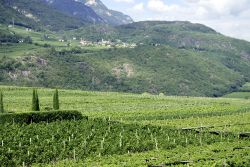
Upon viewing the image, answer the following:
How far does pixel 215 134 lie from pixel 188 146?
41.8 ft

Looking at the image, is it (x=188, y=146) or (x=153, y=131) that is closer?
(x=188, y=146)

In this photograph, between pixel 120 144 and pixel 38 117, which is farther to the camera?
pixel 38 117

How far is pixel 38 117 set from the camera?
69125 mm

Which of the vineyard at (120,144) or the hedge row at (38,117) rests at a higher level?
the hedge row at (38,117)

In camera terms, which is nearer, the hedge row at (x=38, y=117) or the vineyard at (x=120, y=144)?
the vineyard at (x=120, y=144)

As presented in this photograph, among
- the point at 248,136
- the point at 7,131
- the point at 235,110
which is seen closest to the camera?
the point at 7,131

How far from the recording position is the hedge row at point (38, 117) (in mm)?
66562

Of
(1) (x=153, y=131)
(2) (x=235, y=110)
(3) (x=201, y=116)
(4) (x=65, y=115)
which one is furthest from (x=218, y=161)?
(2) (x=235, y=110)

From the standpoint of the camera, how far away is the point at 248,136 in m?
72.0

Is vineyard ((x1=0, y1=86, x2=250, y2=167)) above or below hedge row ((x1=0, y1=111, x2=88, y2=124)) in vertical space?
below

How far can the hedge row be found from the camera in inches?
2621

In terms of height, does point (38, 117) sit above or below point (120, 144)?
above

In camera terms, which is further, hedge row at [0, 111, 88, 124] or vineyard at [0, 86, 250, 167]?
hedge row at [0, 111, 88, 124]

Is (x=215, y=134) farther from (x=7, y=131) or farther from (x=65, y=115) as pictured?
(x=7, y=131)
